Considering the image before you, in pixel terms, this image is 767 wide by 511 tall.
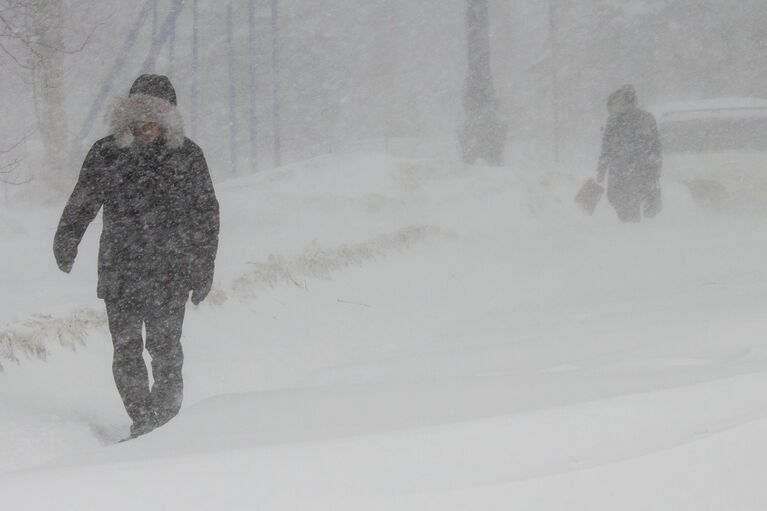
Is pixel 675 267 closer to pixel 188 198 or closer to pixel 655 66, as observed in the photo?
pixel 188 198

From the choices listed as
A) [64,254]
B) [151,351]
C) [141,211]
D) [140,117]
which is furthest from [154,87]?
[151,351]

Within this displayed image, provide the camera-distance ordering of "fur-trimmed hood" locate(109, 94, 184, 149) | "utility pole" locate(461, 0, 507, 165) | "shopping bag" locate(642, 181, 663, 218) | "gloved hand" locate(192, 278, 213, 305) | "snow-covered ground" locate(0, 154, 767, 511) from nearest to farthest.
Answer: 1. "snow-covered ground" locate(0, 154, 767, 511)
2. "fur-trimmed hood" locate(109, 94, 184, 149)
3. "gloved hand" locate(192, 278, 213, 305)
4. "shopping bag" locate(642, 181, 663, 218)
5. "utility pole" locate(461, 0, 507, 165)

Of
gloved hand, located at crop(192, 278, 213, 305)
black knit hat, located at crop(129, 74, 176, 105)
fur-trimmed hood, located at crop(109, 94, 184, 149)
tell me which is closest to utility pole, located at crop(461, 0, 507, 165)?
black knit hat, located at crop(129, 74, 176, 105)

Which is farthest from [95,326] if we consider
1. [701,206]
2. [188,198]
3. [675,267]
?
[701,206]

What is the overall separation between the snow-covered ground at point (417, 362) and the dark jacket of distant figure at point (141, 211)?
0.67 m

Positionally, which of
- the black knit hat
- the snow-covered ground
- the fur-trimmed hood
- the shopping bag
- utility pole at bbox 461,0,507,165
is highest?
utility pole at bbox 461,0,507,165

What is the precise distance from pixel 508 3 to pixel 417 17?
3.33 metres

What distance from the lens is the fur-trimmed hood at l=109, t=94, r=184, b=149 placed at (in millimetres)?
3650

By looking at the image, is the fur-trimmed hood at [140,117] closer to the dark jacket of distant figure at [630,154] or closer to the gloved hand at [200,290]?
the gloved hand at [200,290]

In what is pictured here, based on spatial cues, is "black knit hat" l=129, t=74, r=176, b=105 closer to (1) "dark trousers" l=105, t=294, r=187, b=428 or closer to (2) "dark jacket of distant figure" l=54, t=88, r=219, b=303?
(2) "dark jacket of distant figure" l=54, t=88, r=219, b=303

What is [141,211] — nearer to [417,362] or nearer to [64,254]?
[64,254]

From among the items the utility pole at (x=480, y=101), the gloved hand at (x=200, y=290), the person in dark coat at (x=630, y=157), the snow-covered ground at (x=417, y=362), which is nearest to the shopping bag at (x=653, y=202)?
the person in dark coat at (x=630, y=157)

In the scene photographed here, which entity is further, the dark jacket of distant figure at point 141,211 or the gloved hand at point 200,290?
the gloved hand at point 200,290

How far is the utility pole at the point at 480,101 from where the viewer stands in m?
12.4
